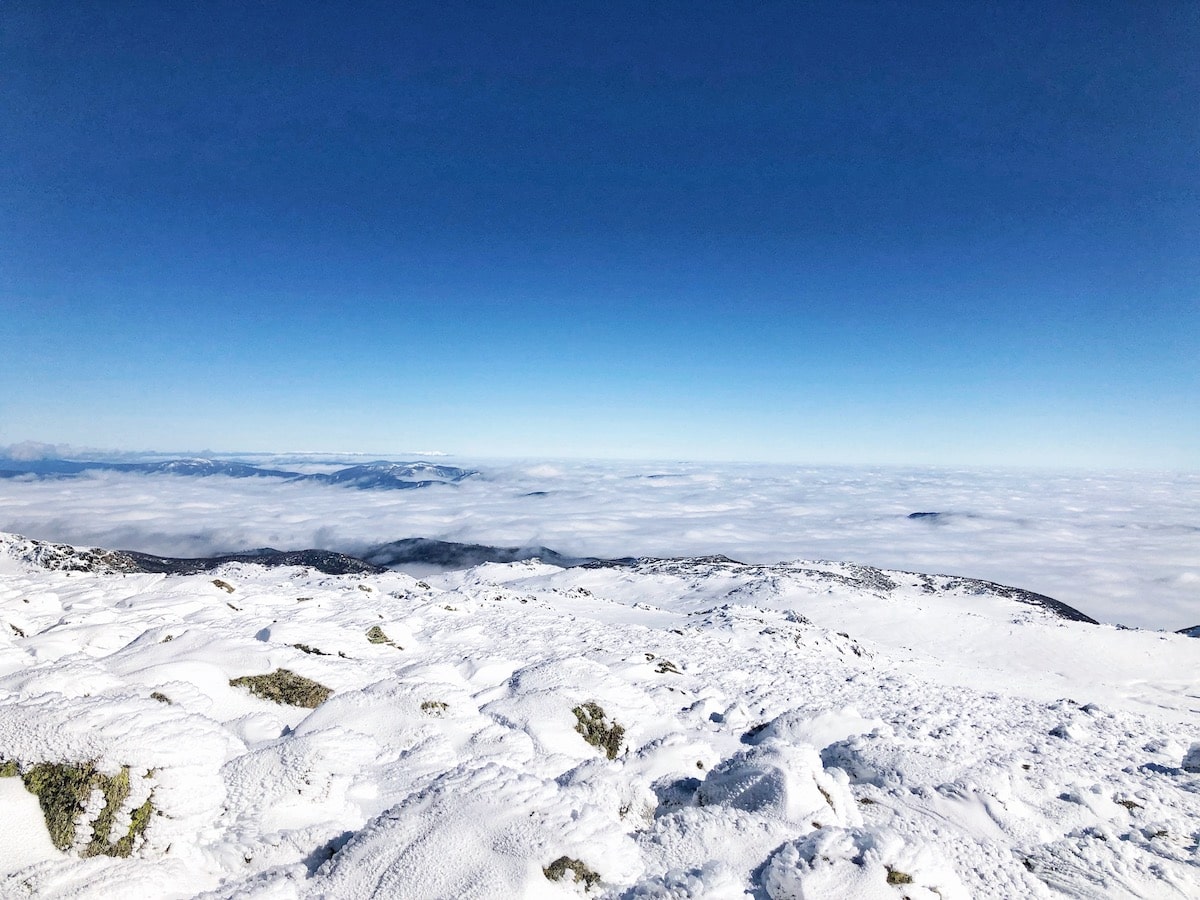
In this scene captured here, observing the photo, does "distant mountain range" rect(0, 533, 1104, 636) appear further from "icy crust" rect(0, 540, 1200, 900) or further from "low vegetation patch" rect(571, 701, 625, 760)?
"low vegetation patch" rect(571, 701, 625, 760)

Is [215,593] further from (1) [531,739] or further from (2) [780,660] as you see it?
(2) [780,660]

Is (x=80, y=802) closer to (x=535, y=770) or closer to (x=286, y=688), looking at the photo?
(x=286, y=688)

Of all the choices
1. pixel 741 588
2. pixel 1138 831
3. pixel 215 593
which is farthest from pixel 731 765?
pixel 741 588

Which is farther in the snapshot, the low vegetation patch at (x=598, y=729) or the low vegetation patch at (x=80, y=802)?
the low vegetation patch at (x=598, y=729)

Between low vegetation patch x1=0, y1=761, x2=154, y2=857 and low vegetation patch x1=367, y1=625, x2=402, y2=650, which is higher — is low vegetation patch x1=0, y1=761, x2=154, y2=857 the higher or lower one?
the higher one

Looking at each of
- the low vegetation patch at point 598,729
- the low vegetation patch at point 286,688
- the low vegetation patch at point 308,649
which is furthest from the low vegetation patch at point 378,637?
the low vegetation patch at point 598,729

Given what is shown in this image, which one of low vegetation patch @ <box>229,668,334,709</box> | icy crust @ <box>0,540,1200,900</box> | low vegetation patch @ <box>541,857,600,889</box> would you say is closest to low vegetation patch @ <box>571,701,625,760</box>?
icy crust @ <box>0,540,1200,900</box>

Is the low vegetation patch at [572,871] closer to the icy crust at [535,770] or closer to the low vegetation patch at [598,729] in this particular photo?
the icy crust at [535,770]
